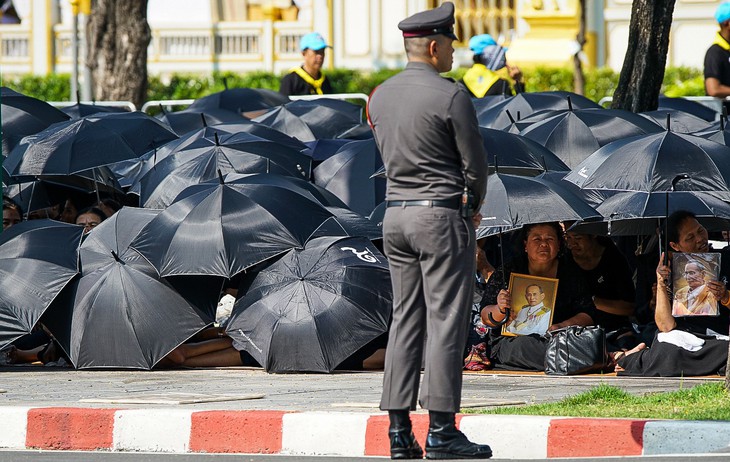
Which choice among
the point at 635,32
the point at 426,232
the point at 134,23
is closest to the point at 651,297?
the point at 426,232

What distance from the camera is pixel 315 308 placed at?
10391mm

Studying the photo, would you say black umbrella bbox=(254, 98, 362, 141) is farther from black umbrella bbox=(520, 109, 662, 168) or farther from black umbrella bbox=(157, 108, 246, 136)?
black umbrella bbox=(520, 109, 662, 168)

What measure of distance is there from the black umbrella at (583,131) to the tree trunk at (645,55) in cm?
182

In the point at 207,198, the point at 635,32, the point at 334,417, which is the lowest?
the point at 334,417

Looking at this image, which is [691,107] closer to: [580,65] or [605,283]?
[605,283]

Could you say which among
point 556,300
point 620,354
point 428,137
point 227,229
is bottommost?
point 620,354

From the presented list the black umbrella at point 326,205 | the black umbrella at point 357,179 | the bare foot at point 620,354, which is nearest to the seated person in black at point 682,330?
the bare foot at point 620,354

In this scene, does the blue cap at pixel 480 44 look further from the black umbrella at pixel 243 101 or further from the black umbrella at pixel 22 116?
the black umbrella at pixel 22 116

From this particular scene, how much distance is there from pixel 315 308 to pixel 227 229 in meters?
0.88

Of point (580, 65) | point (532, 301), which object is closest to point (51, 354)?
point (532, 301)

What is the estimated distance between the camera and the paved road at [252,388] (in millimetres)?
8602

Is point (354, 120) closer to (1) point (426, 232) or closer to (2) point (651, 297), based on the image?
(2) point (651, 297)

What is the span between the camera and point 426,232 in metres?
6.97

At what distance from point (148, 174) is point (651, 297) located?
4.27 metres
